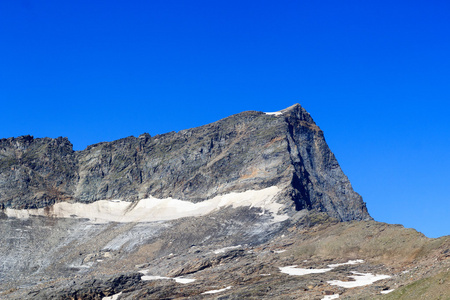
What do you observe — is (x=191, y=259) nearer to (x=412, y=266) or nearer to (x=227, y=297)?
(x=227, y=297)

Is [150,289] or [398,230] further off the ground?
[398,230]

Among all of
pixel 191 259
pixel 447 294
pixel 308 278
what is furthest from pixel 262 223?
pixel 447 294

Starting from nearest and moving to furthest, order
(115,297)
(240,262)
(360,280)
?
1. (360,280)
2. (115,297)
3. (240,262)

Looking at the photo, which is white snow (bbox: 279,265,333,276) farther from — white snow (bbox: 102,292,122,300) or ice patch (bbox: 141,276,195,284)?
white snow (bbox: 102,292,122,300)

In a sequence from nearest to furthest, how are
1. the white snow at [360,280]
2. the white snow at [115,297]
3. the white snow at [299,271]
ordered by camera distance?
the white snow at [360,280], the white snow at [299,271], the white snow at [115,297]

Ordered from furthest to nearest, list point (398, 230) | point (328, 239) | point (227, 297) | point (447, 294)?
point (328, 239) → point (398, 230) → point (227, 297) → point (447, 294)

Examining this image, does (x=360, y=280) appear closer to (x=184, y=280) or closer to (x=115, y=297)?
(x=184, y=280)

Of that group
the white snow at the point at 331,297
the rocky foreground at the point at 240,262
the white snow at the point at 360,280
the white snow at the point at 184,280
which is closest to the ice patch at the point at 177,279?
the white snow at the point at 184,280

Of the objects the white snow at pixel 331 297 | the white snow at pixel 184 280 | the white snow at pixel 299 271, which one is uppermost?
the white snow at pixel 299 271

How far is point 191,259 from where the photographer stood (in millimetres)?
160000

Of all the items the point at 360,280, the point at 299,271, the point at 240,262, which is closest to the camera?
the point at 360,280

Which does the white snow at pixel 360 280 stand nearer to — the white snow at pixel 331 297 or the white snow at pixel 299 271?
the white snow at pixel 331 297

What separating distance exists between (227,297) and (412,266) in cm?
3212

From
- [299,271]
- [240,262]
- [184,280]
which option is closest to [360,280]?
[299,271]
